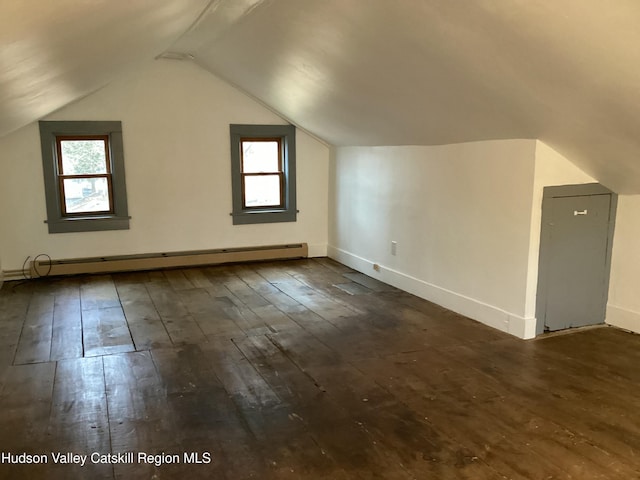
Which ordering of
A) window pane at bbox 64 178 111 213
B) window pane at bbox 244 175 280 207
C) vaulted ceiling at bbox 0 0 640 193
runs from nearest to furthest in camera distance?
vaulted ceiling at bbox 0 0 640 193 < window pane at bbox 64 178 111 213 < window pane at bbox 244 175 280 207

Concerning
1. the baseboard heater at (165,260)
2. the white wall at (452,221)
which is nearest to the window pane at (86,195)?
the baseboard heater at (165,260)

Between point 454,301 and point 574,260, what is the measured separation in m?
1.03

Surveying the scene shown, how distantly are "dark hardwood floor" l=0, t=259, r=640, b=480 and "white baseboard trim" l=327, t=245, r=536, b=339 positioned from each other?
11 centimetres

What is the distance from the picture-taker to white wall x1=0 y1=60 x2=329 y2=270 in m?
5.76

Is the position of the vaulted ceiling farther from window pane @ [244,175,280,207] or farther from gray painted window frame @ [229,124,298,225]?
window pane @ [244,175,280,207]

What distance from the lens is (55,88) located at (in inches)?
152

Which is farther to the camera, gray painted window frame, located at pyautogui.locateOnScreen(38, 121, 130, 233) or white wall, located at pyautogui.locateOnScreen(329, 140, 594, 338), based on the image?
gray painted window frame, located at pyautogui.locateOnScreen(38, 121, 130, 233)

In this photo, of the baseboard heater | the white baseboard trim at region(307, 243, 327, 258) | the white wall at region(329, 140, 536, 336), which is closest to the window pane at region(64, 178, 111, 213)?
the baseboard heater

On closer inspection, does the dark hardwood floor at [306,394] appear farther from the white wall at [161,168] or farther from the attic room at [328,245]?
the white wall at [161,168]

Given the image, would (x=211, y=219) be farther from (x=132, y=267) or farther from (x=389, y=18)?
(x=389, y=18)

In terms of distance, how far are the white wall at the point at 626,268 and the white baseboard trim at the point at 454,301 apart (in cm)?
80

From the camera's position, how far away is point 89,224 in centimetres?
603

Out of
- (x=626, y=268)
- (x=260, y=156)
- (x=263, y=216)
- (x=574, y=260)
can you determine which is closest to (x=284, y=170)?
(x=260, y=156)

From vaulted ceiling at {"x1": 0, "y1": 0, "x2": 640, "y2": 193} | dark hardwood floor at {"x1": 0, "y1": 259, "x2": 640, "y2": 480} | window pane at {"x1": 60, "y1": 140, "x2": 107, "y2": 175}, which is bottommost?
dark hardwood floor at {"x1": 0, "y1": 259, "x2": 640, "y2": 480}
